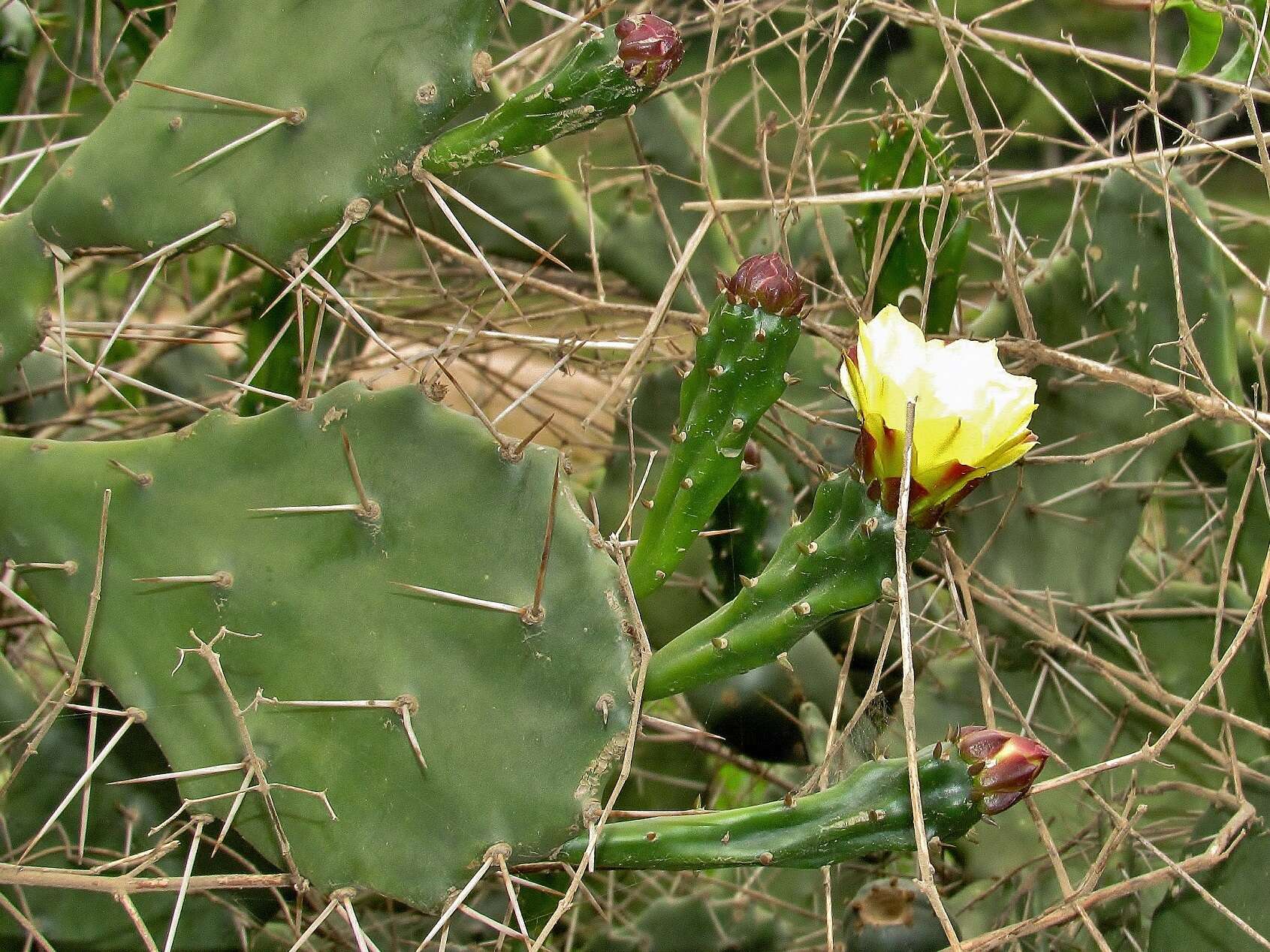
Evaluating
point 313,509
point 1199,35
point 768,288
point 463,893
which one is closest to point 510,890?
point 463,893

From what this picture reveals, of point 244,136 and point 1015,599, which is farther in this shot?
point 1015,599

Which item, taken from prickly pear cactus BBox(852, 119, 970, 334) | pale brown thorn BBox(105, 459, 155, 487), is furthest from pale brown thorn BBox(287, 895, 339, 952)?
prickly pear cactus BBox(852, 119, 970, 334)

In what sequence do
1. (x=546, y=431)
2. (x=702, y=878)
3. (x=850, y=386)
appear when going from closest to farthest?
(x=850, y=386) < (x=702, y=878) < (x=546, y=431)

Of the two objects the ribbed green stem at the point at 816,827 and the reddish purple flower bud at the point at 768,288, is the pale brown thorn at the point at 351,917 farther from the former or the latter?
the reddish purple flower bud at the point at 768,288


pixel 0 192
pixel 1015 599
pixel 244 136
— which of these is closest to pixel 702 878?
pixel 1015 599

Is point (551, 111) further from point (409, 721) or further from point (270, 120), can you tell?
point (409, 721)

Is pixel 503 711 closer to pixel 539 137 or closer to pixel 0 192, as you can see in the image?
pixel 539 137
